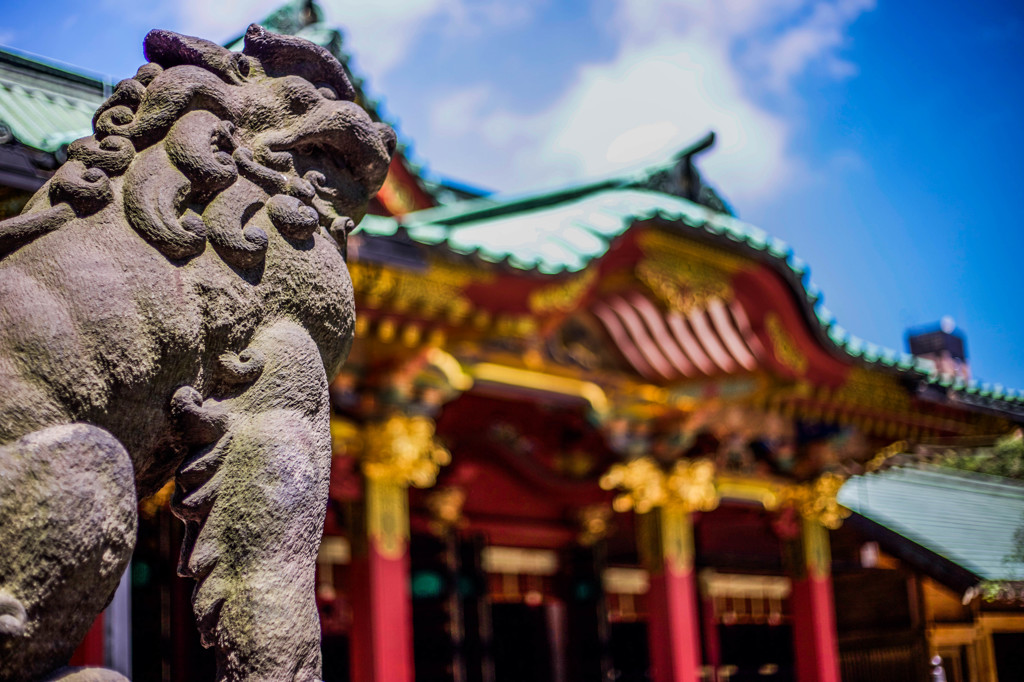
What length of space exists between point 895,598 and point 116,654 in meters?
7.99

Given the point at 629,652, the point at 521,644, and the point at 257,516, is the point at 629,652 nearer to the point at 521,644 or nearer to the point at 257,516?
the point at 521,644

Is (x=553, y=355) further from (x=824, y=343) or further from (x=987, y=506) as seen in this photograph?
(x=987, y=506)

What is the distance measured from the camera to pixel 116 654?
180 inches

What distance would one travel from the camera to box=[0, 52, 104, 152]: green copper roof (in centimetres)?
496

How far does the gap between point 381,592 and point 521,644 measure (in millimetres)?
3355

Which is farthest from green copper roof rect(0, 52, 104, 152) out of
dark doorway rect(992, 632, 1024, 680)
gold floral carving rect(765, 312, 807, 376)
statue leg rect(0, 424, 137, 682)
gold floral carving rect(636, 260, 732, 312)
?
dark doorway rect(992, 632, 1024, 680)

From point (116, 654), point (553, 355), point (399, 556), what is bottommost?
point (116, 654)

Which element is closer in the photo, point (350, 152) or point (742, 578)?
point (350, 152)

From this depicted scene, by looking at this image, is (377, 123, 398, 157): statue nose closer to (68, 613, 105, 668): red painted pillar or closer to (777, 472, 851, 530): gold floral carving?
(68, 613, 105, 668): red painted pillar

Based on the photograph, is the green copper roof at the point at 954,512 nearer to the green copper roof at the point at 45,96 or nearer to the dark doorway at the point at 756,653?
the dark doorway at the point at 756,653

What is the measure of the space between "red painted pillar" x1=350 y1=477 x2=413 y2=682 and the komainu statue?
4.13m

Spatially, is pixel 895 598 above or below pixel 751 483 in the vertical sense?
below

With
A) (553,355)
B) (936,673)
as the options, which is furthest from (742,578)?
(553,355)

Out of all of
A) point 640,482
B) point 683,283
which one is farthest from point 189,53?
point 640,482
